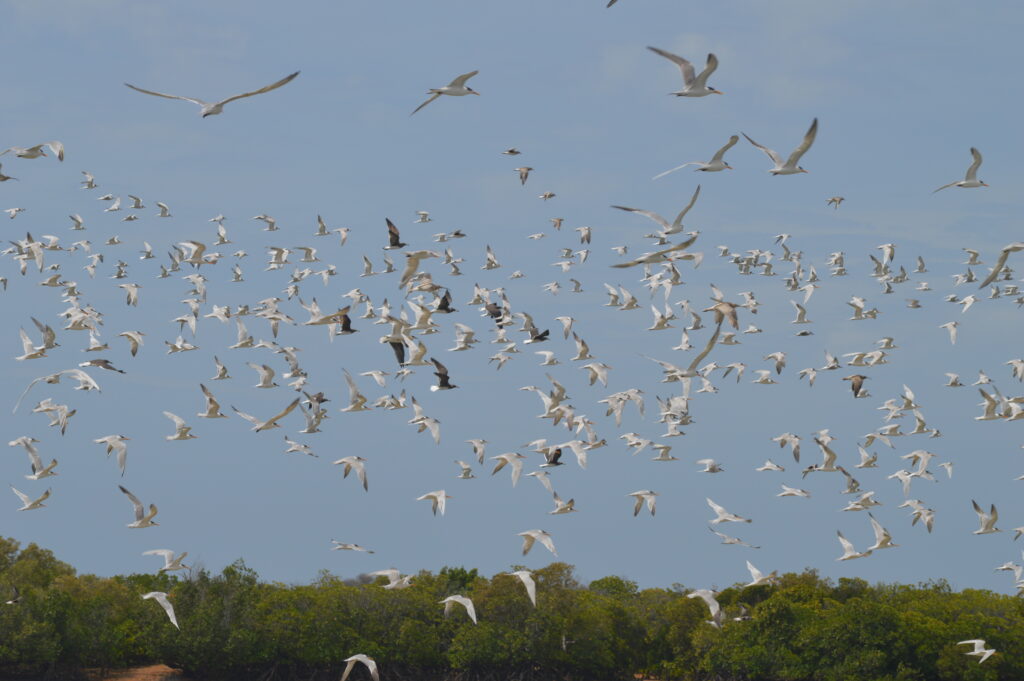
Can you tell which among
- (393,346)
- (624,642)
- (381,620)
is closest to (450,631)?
(381,620)

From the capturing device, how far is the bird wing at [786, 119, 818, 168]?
3019cm

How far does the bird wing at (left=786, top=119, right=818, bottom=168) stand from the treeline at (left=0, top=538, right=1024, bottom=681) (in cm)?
2983

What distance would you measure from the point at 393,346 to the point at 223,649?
25746 mm

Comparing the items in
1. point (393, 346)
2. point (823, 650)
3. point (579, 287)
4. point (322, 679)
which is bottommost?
point (322, 679)

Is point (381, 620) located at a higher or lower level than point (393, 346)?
lower

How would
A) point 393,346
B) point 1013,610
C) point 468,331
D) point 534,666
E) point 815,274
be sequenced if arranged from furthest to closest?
point 815,274 < point 534,666 < point 1013,610 < point 468,331 < point 393,346

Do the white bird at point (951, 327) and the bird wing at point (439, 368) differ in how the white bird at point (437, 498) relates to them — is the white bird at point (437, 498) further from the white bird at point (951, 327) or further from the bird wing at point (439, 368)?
the white bird at point (951, 327)

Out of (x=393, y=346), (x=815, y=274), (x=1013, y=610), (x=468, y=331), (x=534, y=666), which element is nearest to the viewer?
(x=393, y=346)

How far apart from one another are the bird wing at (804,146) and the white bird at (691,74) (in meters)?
2.71

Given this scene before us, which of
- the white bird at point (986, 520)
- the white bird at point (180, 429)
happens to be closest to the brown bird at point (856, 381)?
the white bird at point (986, 520)

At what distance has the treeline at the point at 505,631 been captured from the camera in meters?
56.2

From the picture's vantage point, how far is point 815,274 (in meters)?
68.1

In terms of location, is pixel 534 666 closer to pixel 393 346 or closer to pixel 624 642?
pixel 624 642

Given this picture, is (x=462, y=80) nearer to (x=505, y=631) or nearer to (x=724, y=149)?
(x=724, y=149)
